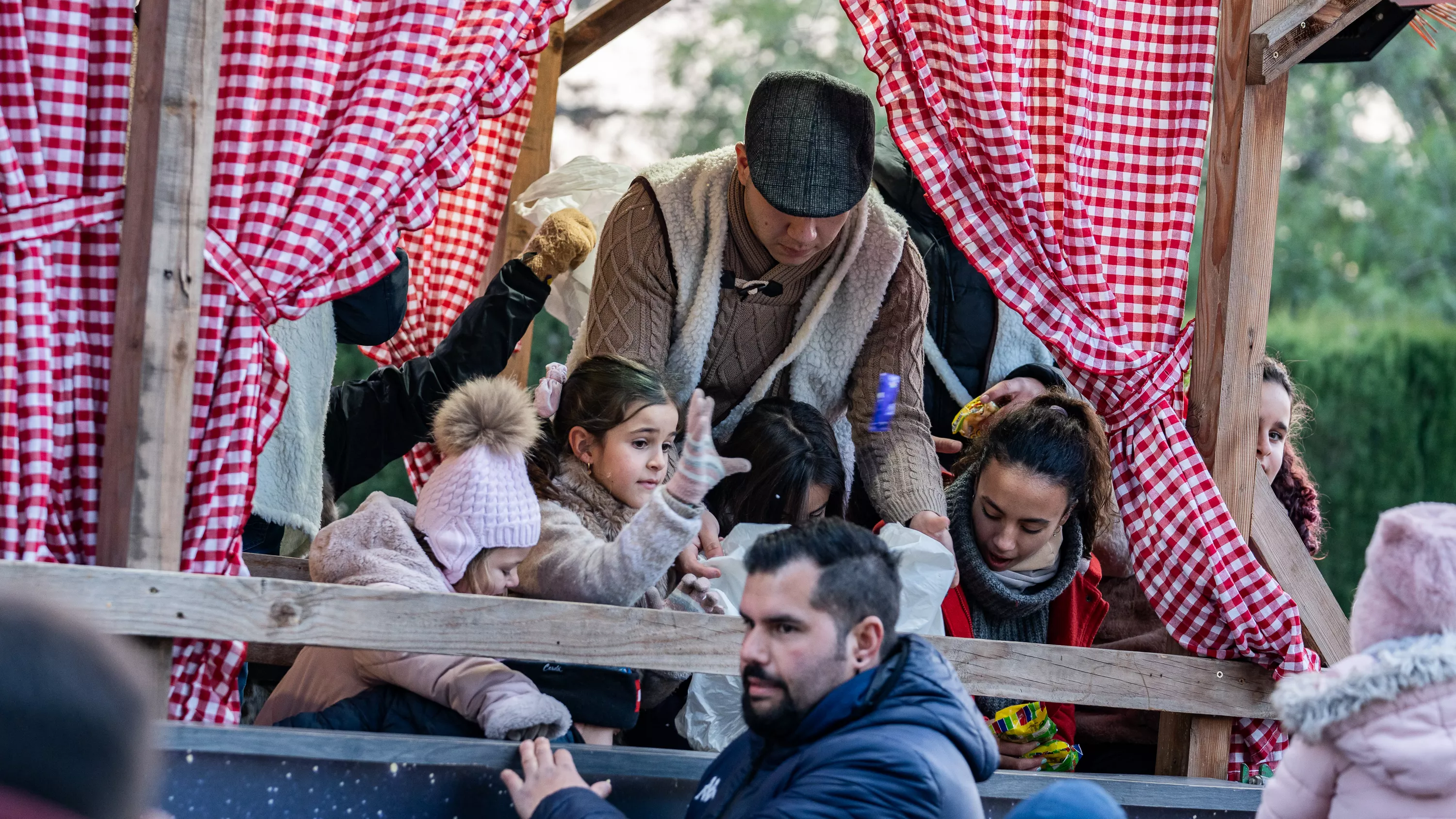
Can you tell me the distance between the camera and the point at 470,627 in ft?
9.26

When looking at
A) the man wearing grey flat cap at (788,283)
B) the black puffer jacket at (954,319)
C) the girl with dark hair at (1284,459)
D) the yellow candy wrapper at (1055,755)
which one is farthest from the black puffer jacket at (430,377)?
the girl with dark hair at (1284,459)

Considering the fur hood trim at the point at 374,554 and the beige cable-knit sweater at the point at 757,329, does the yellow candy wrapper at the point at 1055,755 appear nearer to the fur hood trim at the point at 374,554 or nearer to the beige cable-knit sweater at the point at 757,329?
the beige cable-knit sweater at the point at 757,329

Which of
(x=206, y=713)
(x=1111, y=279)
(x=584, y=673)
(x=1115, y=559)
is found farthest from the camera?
(x=1115, y=559)

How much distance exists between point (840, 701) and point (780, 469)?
4.11 ft

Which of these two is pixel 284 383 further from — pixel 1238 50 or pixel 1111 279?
pixel 1238 50

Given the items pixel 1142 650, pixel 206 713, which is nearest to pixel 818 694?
pixel 206 713

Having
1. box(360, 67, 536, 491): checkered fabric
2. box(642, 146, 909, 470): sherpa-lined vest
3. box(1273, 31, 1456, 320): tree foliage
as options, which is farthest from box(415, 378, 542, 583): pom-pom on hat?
box(1273, 31, 1456, 320): tree foliage

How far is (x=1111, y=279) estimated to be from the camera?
11.8ft

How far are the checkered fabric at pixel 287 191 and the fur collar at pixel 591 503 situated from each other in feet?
2.26

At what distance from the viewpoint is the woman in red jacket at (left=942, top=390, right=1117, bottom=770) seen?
3.61 m

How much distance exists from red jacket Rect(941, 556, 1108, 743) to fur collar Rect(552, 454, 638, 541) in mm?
843

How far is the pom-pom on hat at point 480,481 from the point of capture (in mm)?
3029

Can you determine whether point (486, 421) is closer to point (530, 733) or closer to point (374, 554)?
point (374, 554)

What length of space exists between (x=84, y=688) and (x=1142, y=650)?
10.6 feet
